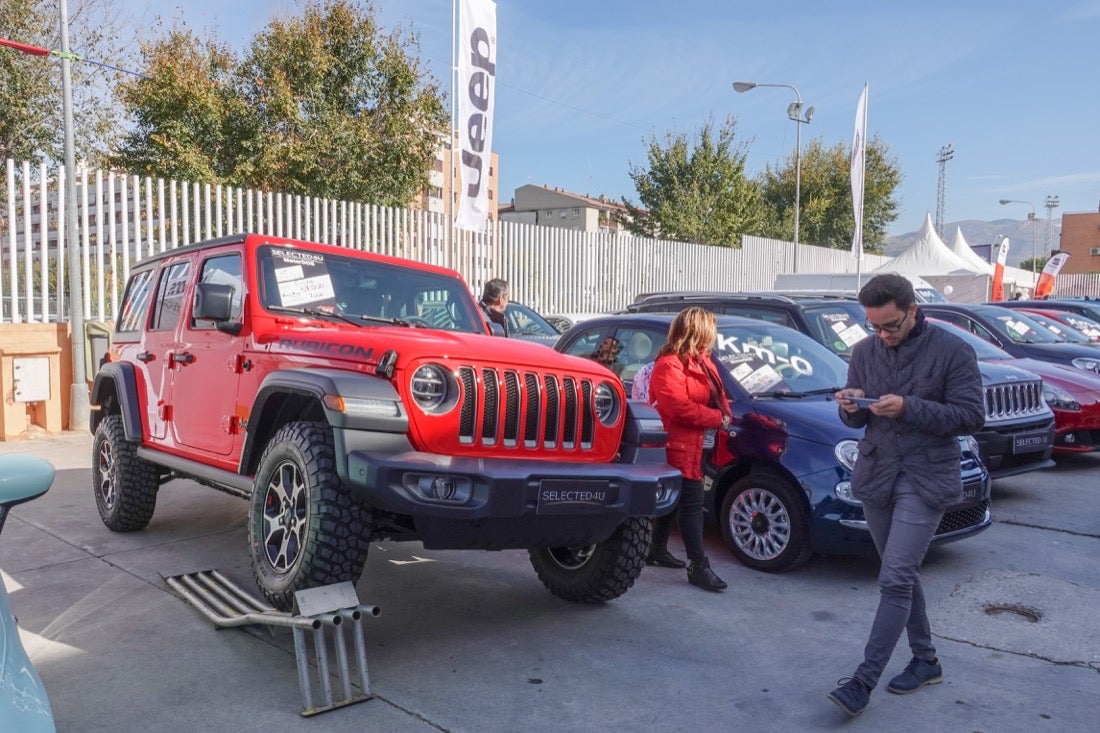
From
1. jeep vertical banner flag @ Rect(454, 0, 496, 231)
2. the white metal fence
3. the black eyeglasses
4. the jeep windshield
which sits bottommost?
the black eyeglasses

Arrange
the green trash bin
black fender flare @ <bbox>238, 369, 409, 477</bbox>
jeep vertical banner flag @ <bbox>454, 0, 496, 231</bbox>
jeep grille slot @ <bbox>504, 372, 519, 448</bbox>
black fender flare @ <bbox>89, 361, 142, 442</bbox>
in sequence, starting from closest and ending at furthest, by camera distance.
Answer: black fender flare @ <bbox>238, 369, 409, 477</bbox>
jeep grille slot @ <bbox>504, 372, 519, 448</bbox>
black fender flare @ <bbox>89, 361, 142, 442</bbox>
the green trash bin
jeep vertical banner flag @ <bbox>454, 0, 496, 231</bbox>

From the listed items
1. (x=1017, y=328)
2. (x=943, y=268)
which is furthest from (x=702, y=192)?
(x=1017, y=328)

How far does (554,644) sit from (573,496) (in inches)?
36.5

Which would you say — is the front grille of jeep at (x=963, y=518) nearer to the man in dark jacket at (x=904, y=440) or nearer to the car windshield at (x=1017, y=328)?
the man in dark jacket at (x=904, y=440)

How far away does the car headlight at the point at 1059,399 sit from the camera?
8.77 m

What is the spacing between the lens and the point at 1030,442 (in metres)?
7.21

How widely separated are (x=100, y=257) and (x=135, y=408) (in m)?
6.10

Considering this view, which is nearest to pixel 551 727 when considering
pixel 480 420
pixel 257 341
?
pixel 480 420

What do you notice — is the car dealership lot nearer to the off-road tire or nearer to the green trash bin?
the off-road tire

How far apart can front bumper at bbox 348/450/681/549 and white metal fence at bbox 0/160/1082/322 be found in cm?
876

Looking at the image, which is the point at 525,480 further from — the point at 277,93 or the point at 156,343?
the point at 277,93

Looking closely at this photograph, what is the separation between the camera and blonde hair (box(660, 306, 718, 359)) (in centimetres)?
520

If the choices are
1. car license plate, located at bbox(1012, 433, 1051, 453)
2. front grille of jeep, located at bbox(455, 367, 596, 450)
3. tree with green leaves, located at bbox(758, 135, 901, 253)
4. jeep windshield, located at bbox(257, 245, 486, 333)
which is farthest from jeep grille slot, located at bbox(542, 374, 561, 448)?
tree with green leaves, located at bbox(758, 135, 901, 253)

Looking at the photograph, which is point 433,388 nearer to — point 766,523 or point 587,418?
point 587,418
